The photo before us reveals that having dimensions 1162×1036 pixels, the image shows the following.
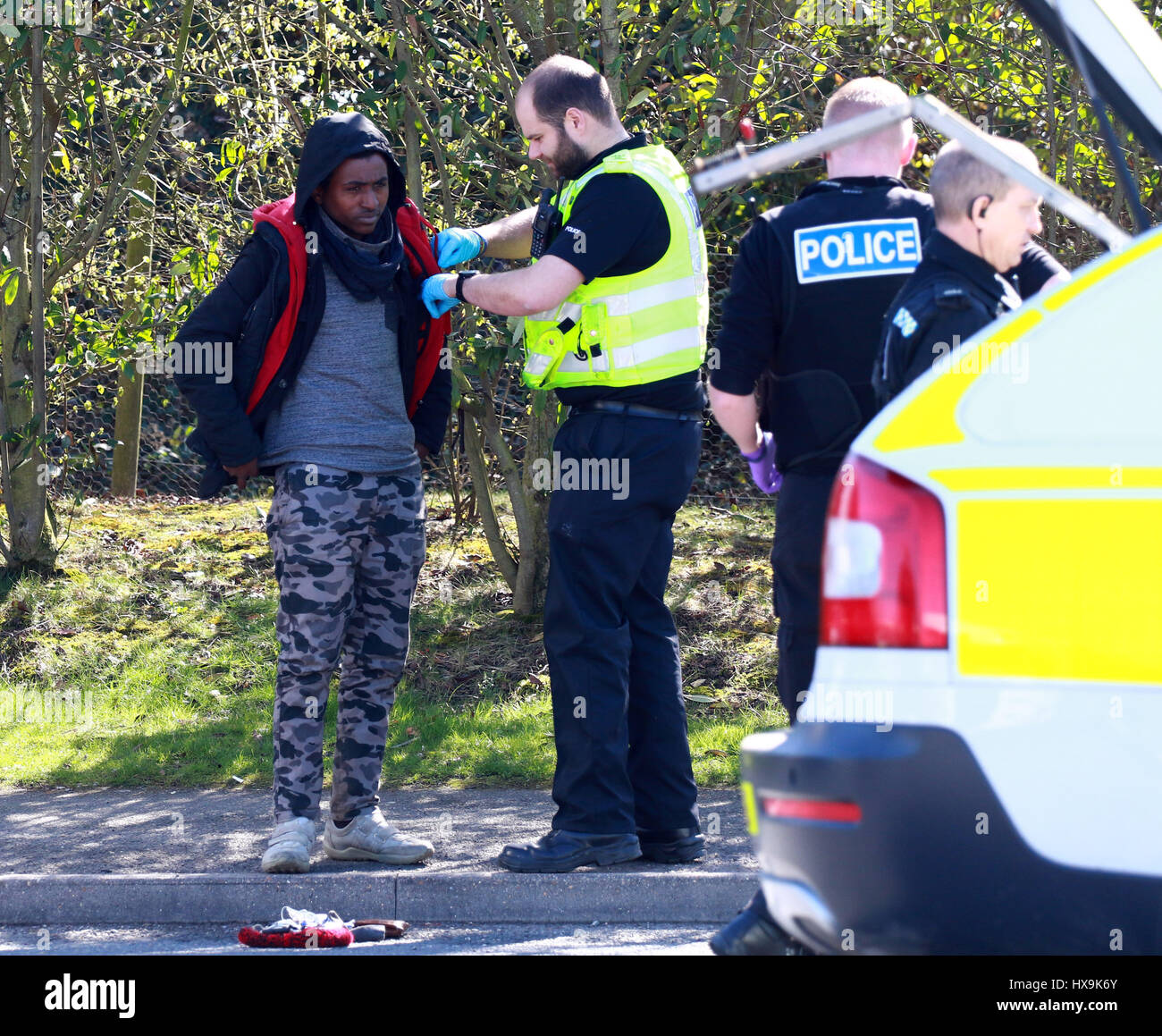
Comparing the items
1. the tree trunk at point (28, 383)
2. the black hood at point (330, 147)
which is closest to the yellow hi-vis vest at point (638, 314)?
the black hood at point (330, 147)

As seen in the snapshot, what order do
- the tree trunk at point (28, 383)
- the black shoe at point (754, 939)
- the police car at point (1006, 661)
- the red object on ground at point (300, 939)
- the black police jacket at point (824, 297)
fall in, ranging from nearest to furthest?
the police car at point (1006, 661), the black shoe at point (754, 939), the black police jacket at point (824, 297), the red object on ground at point (300, 939), the tree trunk at point (28, 383)

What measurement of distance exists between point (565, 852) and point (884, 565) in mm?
2238

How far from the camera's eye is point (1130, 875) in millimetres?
2514

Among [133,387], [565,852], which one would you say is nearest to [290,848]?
[565,852]

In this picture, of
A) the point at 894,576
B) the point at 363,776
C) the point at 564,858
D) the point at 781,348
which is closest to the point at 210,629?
the point at 363,776

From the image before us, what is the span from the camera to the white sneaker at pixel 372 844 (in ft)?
15.7

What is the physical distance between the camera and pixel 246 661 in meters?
7.75

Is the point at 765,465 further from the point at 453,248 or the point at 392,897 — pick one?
the point at 392,897

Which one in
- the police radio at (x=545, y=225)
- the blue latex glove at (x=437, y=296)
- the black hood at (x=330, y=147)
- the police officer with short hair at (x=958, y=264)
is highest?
the black hood at (x=330, y=147)

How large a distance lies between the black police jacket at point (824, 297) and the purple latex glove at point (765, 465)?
0.78 feet

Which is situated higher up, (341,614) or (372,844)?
(341,614)

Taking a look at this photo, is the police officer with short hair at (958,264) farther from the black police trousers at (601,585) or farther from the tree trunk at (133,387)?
the tree trunk at (133,387)

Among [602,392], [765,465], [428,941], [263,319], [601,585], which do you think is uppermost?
[263,319]
